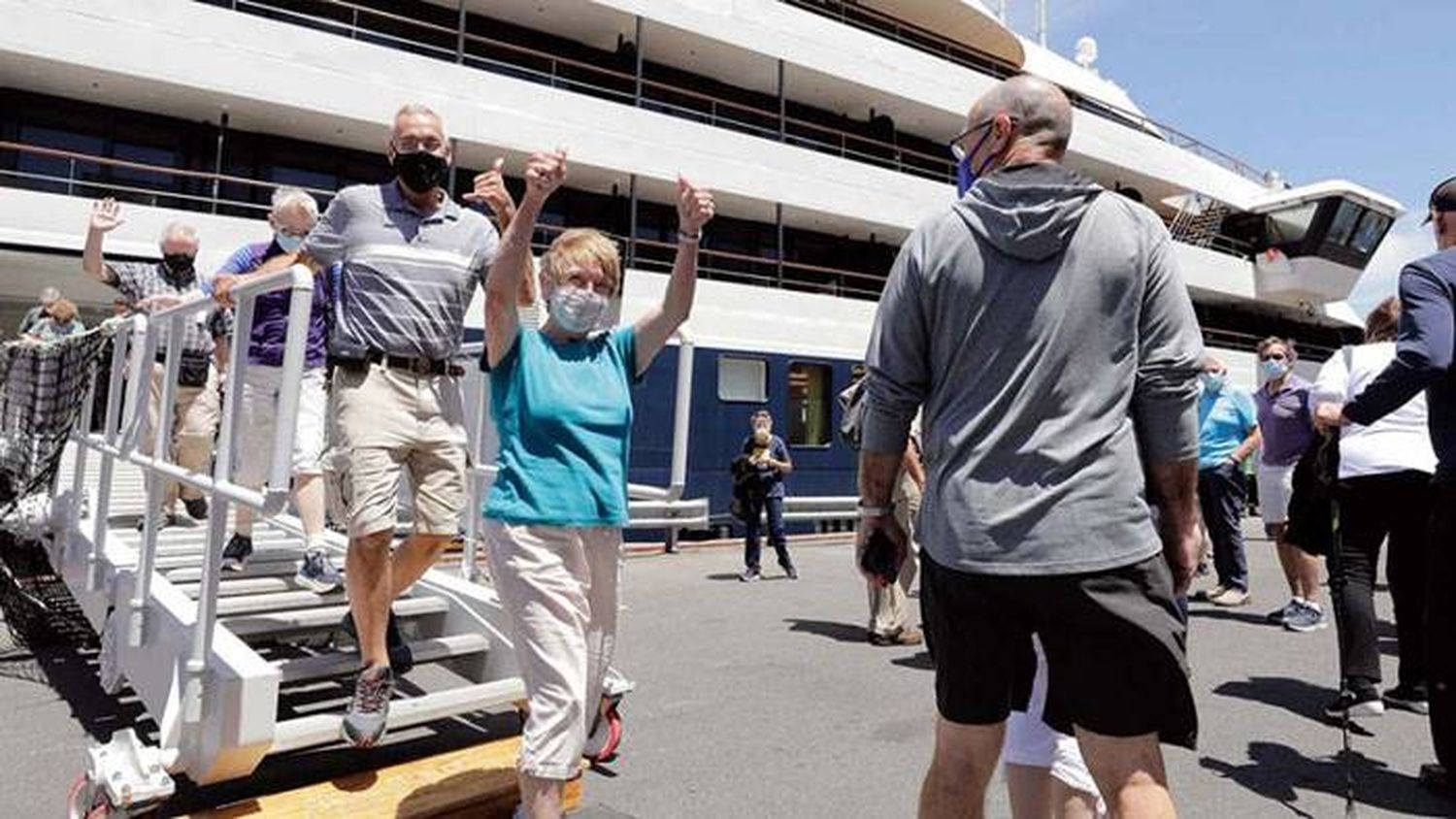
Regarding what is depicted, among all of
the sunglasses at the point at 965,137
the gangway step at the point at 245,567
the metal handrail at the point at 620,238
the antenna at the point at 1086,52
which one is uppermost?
the antenna at the point at 1086,52

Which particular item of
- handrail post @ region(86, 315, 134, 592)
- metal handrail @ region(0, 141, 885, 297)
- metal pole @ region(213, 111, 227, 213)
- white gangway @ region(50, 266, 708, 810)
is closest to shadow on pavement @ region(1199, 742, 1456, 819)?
white gangway @ region(50, 266, 708, 810)

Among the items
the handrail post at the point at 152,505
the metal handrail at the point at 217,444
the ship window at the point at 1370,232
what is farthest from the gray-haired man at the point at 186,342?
the ship window at the point at 1370,232

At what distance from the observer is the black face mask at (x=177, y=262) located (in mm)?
4958

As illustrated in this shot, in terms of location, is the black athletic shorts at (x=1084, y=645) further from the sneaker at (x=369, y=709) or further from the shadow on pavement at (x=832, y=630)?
the shadow on pavement at (x=832, y=630)

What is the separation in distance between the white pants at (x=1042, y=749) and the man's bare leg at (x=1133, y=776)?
317 millimetres

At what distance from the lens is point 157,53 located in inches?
450

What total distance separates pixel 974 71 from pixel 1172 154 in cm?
765

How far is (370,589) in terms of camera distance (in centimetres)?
277

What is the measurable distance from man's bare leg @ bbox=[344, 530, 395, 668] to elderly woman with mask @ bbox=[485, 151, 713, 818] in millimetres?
456

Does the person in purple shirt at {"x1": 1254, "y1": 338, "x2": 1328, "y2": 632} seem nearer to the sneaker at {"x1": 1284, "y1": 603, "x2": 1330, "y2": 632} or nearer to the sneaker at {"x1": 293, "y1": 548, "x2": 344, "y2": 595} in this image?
the sneaker at {"x1": 1284, "y1": 603, "x2": 1330, "y2": 632}

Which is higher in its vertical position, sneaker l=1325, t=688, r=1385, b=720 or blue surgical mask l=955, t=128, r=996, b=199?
blue surgical mask l=955, t=128, r=996, b=199

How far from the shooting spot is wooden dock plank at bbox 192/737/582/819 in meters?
2.46

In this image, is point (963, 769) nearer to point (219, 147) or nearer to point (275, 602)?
point (275, 602)

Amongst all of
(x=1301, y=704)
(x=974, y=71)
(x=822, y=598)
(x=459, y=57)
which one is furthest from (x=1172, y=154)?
(x=1301, y=704)
